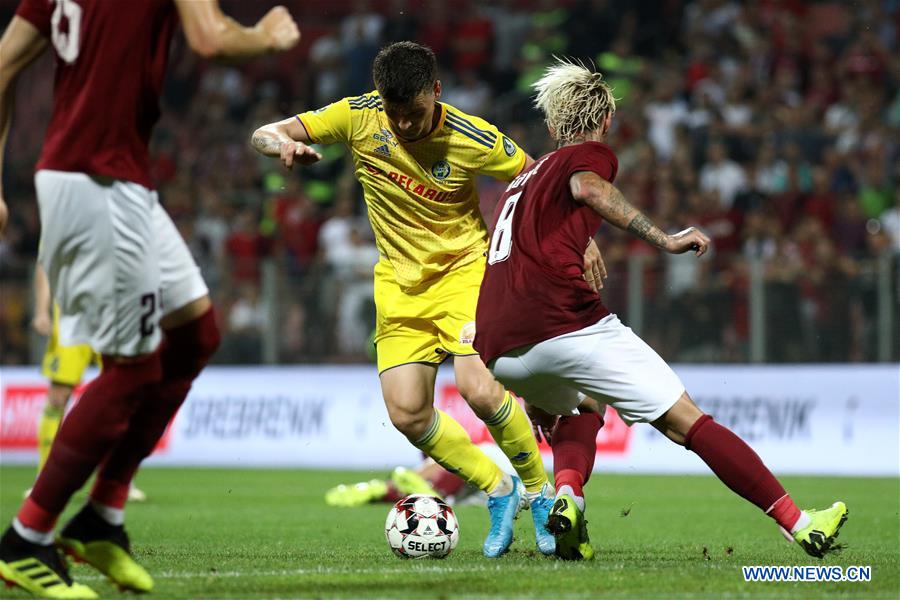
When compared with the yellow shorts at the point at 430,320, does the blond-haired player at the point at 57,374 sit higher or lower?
lower

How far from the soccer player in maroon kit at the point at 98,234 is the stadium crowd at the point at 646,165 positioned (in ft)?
31.1

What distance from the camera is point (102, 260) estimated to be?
15.8ft

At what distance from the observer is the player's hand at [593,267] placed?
621 cm

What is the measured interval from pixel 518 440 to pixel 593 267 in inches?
41.6

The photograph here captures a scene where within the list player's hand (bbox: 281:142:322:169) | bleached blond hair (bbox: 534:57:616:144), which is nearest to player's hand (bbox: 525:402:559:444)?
bleached blond hair (bbox: 534:57:616:144)

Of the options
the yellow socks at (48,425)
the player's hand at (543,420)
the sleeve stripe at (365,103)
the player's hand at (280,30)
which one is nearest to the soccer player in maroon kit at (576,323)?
the player's hand at (543,420)

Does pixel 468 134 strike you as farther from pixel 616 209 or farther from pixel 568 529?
pixel 568 529

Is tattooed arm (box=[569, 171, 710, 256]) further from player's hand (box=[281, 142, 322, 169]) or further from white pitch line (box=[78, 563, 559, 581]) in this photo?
white pitch line (box=[78, 563, 559, 581])

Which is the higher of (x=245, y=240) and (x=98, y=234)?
(x=98, y=234)

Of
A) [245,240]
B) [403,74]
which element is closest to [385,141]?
[403,74]

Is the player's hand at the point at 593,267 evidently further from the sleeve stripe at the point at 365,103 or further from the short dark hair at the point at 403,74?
the sleeve stripe at the point at 365,103

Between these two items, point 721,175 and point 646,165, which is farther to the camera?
point 646,165

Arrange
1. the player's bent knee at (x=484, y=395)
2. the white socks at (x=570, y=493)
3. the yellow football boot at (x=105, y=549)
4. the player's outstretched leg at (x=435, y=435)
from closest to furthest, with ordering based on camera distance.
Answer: the yellow football boot at (x=105, y=549), the white socks at (x=570, y=493), the player's bent knee at (x=484, y=395), the player's outstretched leg at (x=435, y=435)

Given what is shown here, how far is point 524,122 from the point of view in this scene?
18.2m
